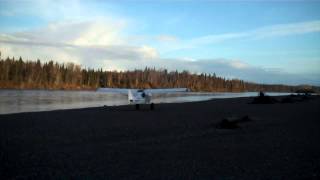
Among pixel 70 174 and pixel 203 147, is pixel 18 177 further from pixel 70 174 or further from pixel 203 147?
pixel 203 147

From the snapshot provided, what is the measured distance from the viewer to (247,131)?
43.3 ft

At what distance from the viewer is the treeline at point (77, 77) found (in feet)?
388

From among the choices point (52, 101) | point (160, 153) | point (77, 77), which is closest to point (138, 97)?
point (52, 101)

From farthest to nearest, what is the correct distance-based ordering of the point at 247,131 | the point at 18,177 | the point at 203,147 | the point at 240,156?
the point at 247,131, the point at 203,147, the point at 240,156, the point at 18,177

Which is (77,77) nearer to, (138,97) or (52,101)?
(52,101)

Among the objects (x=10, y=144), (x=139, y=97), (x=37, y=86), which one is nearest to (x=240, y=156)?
(x=10, y=144)

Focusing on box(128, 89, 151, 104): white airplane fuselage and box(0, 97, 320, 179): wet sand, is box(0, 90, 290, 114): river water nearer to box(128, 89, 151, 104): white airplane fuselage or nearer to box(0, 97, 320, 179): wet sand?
box(128, 89, 151, 104): white airplane fuselage

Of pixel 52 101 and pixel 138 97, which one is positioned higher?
pixel 138 97

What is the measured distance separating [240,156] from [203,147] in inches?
60.1

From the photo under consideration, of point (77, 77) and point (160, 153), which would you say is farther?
point (77, 77)

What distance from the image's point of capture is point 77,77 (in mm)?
143500

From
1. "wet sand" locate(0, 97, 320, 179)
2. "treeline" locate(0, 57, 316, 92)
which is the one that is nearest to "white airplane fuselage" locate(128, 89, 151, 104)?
"wet sand" locate(0, 97, 320, 179)

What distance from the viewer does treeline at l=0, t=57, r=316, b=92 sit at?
118312 millimetres

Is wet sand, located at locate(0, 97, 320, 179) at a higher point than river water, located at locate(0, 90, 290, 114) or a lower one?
lower
